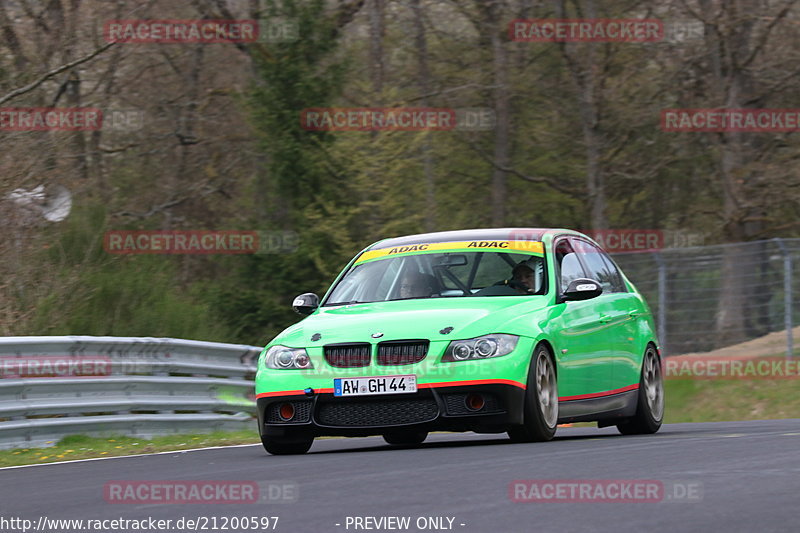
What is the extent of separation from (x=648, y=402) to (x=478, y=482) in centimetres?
524

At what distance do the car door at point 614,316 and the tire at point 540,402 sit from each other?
1.13m

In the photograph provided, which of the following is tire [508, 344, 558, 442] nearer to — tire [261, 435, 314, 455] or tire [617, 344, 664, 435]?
tire [261, 435, 314, 455]

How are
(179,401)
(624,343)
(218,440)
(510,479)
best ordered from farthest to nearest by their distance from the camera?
(179,401) < (218,440) < (624,343) < (510,479)

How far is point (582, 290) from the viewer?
10391mm

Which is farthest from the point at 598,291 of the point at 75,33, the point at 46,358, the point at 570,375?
the point at 75,33

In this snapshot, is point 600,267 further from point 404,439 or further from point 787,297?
point 787,297

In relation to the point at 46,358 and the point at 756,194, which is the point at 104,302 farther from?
the point at 756,194

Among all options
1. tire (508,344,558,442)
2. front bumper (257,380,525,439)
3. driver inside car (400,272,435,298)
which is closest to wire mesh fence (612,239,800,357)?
driver inside car (400,272,435,298)

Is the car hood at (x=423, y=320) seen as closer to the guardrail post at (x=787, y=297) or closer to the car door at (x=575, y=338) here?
the car door at (x=575, y=338)

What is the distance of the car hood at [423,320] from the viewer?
964cm

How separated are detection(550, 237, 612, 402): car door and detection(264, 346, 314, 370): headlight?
1.77m

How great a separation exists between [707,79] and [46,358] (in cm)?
2041

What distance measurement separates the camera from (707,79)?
97.1 ft

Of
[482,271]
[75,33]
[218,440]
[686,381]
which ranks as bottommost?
[686,381]
